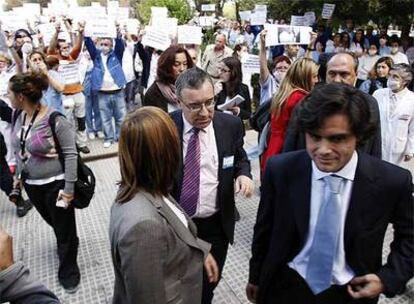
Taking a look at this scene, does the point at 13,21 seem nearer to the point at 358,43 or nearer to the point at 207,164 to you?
the point at 207,164

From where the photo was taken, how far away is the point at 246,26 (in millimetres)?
15047

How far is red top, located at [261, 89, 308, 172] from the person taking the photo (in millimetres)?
2830

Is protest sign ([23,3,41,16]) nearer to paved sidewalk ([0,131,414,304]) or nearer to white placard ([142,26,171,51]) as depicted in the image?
white placard ([142,26,171,51])

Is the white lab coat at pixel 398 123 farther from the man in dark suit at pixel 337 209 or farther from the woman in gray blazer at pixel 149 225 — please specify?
the woman in gray blazer at pixel 149 225

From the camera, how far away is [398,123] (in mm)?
3883

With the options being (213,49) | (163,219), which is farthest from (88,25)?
(163,219)

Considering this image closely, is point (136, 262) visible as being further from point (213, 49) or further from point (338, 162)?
point (213, 49)

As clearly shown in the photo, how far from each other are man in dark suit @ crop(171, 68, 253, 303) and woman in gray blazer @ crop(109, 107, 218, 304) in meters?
0.60

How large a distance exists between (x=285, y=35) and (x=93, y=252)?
328 centimetres

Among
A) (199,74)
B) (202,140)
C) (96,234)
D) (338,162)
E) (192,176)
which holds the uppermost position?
(199,74)

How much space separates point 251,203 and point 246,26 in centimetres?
1192

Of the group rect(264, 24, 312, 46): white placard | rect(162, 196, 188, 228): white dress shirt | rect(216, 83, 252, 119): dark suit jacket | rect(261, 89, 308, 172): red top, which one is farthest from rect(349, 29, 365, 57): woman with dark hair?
rect(162, 196, 188, 228): white dress shirt

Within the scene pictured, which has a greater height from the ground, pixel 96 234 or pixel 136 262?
pixel 136 262

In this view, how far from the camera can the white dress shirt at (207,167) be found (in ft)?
7.16
